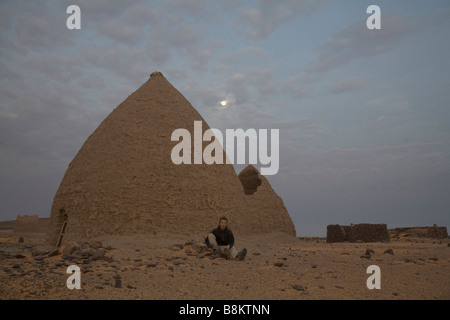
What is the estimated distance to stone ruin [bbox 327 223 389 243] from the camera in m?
16.0

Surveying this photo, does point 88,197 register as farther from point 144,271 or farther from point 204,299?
point 204,299

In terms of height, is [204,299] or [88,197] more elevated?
[88,197]

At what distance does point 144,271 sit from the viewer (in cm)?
557

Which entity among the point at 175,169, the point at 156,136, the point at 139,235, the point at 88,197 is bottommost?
the point at 139,235

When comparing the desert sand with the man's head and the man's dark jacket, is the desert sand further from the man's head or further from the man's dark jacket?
the man's head

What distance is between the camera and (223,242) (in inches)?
299

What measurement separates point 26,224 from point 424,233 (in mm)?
31547

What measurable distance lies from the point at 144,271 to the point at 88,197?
226 inches

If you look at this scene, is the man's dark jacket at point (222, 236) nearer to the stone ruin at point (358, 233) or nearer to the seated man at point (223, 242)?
the seated man at point (223, 242)

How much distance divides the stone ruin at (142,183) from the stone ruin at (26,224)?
20407 mm

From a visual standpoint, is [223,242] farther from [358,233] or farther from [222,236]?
[358,233]

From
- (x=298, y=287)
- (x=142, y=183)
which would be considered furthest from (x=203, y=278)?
(x=142, y=183)

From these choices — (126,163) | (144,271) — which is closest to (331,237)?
(126,163)

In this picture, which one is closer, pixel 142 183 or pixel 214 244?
pixel 214 244
